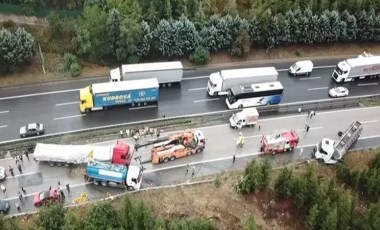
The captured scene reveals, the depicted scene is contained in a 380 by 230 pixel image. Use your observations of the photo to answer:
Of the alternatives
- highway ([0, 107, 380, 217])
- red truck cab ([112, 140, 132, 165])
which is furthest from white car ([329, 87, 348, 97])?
red truck cab ([112, 140, 132, 165])

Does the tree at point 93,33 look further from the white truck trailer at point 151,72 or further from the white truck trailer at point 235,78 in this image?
the white truck trailer at point 235,78

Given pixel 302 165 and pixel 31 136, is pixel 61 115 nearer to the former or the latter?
pixel 31 136

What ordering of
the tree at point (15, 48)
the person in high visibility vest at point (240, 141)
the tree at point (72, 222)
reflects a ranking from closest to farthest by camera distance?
the tree at point (72, 222) < the person in high visibility vest at point (240, 141) < the tree at point (15, 48)

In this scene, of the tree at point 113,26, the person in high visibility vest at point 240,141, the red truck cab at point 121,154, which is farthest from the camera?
the tree at point 113,26

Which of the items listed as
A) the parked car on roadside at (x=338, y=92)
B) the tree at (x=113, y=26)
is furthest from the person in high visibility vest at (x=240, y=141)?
the tree at (x=113, y=26)

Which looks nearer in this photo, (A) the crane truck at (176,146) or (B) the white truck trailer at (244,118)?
(A) the crane truck at (176,146)

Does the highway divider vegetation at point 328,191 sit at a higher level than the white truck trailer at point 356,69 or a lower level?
lower

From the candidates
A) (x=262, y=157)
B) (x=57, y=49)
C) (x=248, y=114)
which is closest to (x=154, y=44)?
(x=57, y=49)
